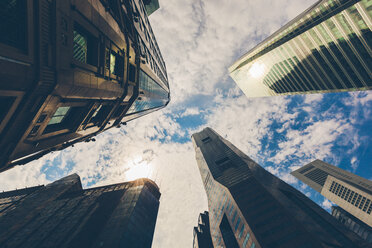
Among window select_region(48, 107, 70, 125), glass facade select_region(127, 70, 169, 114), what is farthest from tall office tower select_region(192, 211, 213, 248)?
window select_region(48, 107, 70, 125)

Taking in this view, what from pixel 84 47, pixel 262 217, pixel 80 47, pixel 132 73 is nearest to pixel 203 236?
pixel 262 217

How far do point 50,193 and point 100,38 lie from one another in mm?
94122

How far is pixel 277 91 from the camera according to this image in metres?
113

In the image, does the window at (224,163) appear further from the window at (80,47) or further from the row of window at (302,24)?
the window at (80,47)

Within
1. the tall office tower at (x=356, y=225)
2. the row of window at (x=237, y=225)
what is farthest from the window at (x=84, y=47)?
the tall office tower at (x=356, y=225)

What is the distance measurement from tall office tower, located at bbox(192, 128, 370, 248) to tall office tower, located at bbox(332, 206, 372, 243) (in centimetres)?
6118

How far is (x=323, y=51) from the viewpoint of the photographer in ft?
220

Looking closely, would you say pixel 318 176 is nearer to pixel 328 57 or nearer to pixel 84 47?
pixel 328 57

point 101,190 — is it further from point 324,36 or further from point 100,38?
point 324,36

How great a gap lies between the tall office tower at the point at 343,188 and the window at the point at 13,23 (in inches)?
6294

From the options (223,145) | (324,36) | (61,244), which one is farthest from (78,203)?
(324,36)

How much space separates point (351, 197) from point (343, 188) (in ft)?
29.0

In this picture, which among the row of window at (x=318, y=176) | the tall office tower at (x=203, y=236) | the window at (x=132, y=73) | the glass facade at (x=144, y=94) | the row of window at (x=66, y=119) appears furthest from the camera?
the row of window at (x=318, y=176)

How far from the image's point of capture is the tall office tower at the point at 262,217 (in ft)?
177
